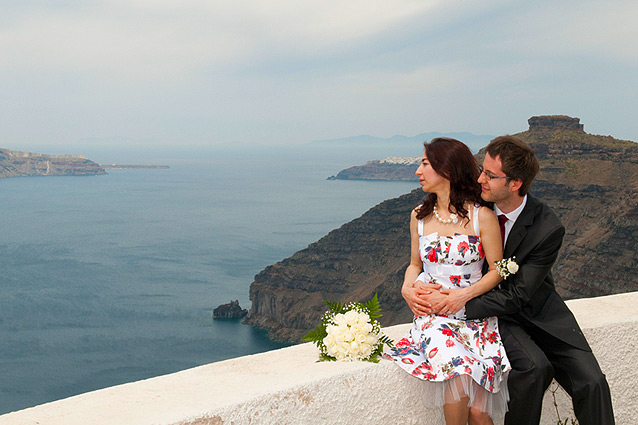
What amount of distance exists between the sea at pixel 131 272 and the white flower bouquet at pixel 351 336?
44.3 metres

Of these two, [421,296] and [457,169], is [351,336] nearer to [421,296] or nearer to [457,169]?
[421,296]

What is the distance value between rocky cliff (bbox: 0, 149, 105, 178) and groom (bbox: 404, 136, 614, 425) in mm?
183970

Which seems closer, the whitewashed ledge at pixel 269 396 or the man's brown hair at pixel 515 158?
the whitewashed ledge at pixel 269 396

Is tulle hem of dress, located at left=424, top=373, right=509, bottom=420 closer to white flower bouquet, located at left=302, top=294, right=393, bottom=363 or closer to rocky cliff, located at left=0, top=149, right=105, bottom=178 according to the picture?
white flower bouquet, located at left=302, top=294, right=393, bottom=363

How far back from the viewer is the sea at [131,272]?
1896 inches

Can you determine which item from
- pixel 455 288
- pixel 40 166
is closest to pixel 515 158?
pixel 455 288

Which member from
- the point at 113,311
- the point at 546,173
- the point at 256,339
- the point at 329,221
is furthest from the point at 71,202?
the point at 546,173

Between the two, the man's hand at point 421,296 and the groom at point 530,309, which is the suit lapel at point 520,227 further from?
the man's hand at point 421,296

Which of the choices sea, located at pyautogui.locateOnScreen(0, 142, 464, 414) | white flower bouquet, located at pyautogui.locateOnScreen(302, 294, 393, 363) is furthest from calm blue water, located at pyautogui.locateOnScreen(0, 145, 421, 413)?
white flower bouquet, located at pyautogui.locateOnScreen(302, 294, 393, 363)

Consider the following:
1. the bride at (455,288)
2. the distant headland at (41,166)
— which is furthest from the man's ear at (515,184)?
the distant headland at (41,166)

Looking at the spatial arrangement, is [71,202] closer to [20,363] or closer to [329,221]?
[329,221]

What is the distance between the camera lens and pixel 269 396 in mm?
1805

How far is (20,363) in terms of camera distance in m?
48.3

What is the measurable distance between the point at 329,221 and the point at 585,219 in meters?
47.9
